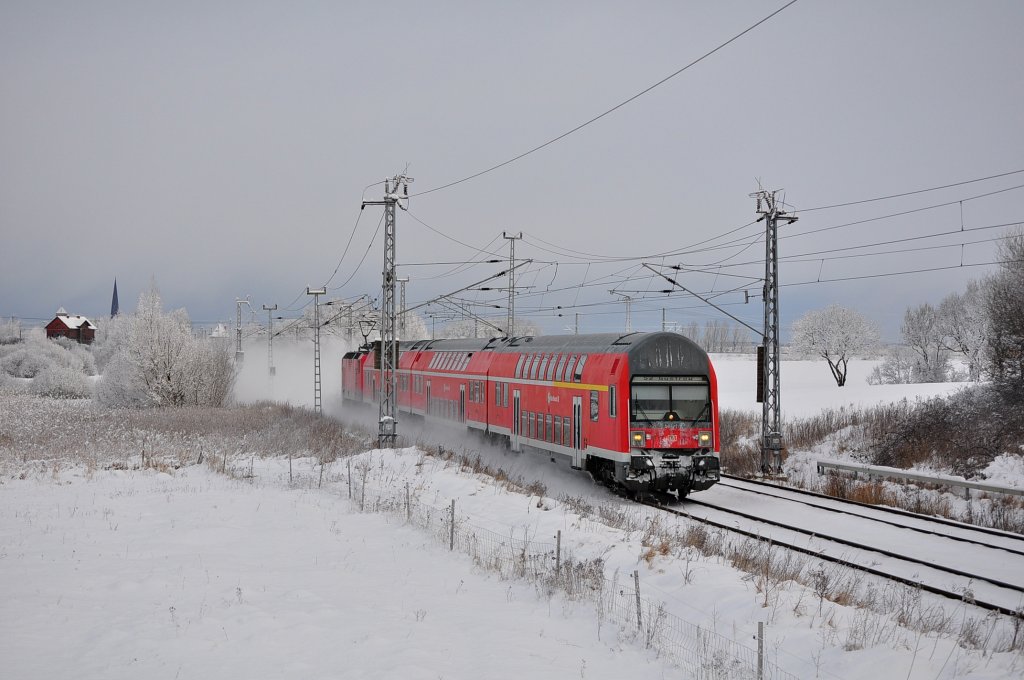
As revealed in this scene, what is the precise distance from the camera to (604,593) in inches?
432

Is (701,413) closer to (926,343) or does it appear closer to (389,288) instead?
(389,288)

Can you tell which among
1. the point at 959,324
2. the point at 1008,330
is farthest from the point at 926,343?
the point at 1008,330

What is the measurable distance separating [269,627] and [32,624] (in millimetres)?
2829

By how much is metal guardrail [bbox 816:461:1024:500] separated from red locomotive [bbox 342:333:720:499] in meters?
5.47

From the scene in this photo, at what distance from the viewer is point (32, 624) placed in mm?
9508

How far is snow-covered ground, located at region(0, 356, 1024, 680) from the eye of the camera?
331 inches

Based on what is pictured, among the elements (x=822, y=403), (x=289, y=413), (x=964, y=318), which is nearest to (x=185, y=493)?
(x=289, y=413)

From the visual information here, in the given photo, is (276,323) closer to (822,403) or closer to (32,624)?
(822,403)

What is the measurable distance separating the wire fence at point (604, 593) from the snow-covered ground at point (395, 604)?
58mm

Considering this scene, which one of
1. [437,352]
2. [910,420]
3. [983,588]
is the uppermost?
[437,352]

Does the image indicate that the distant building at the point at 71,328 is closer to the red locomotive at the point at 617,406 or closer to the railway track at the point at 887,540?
the red locomotive at the point at 617,406

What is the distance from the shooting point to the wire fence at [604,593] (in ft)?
27.5

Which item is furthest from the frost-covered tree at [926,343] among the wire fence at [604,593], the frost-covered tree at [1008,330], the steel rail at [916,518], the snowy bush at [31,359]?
the snowy bush at [31,359]

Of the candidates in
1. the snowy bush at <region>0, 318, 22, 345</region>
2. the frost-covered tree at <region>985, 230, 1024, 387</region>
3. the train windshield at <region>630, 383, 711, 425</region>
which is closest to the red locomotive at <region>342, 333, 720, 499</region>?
the train windshield at <region>630, 383, 711, 425</region>
